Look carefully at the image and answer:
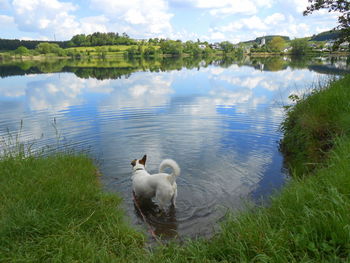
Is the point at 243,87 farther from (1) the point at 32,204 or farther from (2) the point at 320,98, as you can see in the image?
(1) the point at 32,204

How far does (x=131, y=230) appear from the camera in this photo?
5516 millimetres

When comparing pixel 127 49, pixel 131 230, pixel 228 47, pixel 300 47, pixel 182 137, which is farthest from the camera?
pixel 228 47

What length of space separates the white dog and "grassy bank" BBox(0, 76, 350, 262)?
0.68 m

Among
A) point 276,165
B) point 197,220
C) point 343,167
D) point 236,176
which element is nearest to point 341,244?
point 343,167

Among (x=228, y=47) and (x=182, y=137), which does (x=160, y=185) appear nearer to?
(x=182, y=137)

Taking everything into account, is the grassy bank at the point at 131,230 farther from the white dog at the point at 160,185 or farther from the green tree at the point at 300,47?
the green tree at the point at 300,47

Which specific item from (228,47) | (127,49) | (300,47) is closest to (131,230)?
(300,47)

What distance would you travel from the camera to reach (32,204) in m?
5.04

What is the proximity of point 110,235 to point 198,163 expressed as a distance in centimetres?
512

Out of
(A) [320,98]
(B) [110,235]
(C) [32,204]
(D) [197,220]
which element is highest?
(A) [320,98]

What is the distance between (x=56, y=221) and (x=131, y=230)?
56.4 inches

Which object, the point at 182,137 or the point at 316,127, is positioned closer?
the point at 316,127

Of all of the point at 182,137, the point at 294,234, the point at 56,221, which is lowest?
the point at 182,137

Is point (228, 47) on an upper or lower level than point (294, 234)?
upper
